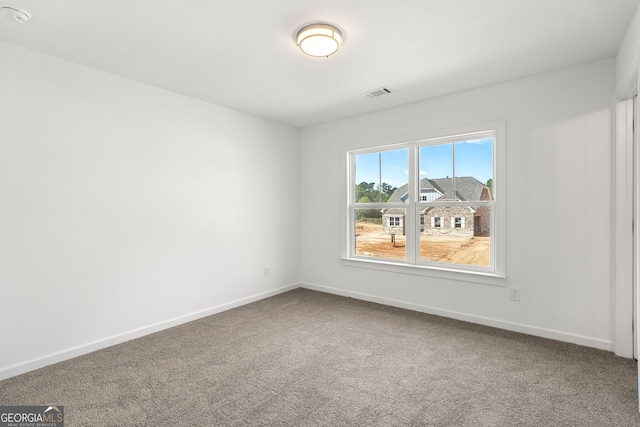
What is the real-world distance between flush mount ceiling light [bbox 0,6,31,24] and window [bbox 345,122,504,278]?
11.1 feet

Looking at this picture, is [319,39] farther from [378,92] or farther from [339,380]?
[339,380]

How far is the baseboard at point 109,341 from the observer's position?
242 cm

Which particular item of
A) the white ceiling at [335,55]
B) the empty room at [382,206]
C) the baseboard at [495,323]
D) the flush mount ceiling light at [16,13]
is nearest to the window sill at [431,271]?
the empty room at [382,206]

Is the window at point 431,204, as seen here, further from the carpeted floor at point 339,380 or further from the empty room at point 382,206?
the carpeted floor at point 339,380

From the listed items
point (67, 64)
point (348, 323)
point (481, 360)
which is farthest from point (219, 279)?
point (481, 360)

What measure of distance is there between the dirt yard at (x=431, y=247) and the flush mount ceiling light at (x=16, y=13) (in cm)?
380

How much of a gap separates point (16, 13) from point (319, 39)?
1970 millimetres

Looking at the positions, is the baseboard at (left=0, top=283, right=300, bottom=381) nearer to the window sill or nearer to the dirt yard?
the window sill

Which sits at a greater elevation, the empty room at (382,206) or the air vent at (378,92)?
the air vent at (378,92)

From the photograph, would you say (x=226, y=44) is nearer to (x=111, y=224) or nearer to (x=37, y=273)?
(x=111, y=224)

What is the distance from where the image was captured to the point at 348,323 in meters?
3.44

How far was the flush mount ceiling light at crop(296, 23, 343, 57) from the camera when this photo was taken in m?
2.21

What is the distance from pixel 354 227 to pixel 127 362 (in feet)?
10.0

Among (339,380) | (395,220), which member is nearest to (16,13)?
(339,380)
